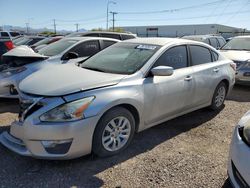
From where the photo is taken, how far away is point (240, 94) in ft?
22.2

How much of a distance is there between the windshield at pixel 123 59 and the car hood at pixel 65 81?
23 centimetres

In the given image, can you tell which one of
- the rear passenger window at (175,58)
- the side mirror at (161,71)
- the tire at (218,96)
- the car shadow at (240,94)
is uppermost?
the rear passenger window at (175,58)

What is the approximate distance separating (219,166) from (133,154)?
1.11 meters

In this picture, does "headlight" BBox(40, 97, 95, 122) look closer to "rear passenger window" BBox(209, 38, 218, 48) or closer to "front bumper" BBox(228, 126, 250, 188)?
"front bumper" BBox(228, 126, 250, 188)

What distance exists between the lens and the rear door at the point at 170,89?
3.57 meters

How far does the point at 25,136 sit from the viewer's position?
2.86 meters

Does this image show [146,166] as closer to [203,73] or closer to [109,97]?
[109,97]

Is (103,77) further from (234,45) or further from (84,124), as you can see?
(234,45)

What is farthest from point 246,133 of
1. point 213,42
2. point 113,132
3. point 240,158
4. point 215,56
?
point 213,42

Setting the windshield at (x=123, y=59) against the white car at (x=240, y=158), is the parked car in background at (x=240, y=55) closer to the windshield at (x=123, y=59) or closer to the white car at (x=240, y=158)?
the windshield at (x=123, y=59)

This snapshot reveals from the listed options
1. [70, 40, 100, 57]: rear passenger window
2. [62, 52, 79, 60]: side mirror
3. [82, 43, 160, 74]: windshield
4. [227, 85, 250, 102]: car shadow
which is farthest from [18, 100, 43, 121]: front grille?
[227, 85, 250, 102]: car shadow

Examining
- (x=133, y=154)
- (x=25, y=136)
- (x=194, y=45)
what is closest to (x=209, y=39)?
(x=194, y=45)

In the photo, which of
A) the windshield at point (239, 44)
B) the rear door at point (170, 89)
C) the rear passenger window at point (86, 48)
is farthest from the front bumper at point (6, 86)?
the windshield at point (239, 44)

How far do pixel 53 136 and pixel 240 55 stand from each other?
6.62 meters
